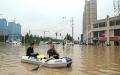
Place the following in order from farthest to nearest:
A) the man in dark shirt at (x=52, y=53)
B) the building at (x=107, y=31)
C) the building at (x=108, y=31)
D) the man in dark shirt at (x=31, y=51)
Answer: the building at (x=107, y=31), the building at (x=108, y=31), the man in dark shirt at (x=31, y=51), the man in dark shirt at (x=52, y=53)

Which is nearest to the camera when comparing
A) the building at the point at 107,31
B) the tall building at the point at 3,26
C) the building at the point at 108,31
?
the building at the point at 108,31

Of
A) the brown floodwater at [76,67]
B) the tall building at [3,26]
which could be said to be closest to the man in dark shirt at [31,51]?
the brown floodwater at [76,67]

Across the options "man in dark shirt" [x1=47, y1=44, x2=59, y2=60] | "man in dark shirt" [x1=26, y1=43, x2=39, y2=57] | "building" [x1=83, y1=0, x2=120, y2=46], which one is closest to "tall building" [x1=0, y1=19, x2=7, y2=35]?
"building" [x1=83, y1=0, x2=120, y2=46]

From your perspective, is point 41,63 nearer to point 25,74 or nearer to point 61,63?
point 61,63

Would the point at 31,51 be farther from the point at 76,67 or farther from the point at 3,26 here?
the point at 3,26

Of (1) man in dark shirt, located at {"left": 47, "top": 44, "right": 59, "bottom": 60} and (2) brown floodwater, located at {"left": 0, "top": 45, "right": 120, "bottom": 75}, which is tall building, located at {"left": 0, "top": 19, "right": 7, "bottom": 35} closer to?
(2) brown floodwater, located at {"left": 0, "top": 45, "right": 120, "bottom": 75}

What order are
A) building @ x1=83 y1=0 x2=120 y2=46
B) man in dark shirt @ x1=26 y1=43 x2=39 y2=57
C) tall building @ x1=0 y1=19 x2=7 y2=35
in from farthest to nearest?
tall building @ x1=0 y1=19 x2=7 y2=35 → building @ x1=83 y1=0 x2=120 y2=46 → man in dark shirt @ x1=26 y1=43 x2=39 y2=57

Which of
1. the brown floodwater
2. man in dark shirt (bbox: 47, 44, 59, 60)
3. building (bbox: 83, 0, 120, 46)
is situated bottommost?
the brown floodwater

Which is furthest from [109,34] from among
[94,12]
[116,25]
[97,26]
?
[94,12]

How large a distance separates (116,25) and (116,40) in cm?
584

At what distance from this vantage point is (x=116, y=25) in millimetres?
98250

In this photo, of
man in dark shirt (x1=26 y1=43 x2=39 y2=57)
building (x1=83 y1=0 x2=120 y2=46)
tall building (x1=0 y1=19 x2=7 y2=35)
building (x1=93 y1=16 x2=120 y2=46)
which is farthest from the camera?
tall building (x1=0 y1=19 x2=7 y2=35)

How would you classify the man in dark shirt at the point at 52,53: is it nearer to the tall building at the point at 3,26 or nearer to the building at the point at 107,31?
the building at the point at 107,31

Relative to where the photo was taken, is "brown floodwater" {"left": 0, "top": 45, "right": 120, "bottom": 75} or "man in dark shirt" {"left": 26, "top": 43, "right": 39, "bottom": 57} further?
"man in dark shirt" {"left": 26, "top": 43, "right": 39, "bottom": 57}
